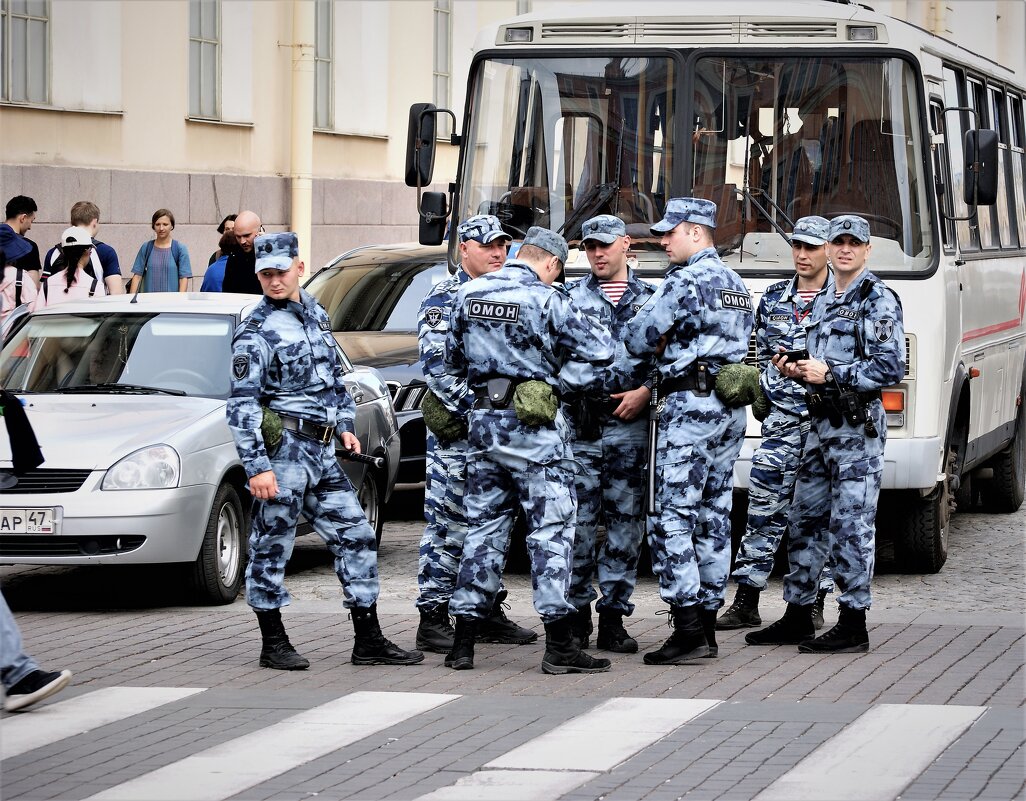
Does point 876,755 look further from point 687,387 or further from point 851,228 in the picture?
point 851,228

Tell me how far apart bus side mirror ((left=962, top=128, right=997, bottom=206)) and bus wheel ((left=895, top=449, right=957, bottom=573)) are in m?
1.51

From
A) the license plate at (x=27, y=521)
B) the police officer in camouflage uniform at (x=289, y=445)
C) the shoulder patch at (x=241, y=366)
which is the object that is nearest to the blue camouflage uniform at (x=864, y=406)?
the police officer in camouflage uniform at (x=289, y=445)

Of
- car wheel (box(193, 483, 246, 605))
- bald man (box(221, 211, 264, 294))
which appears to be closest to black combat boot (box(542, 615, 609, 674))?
car wheel (box(193, 483, 246, 605))

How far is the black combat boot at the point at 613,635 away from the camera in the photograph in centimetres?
852

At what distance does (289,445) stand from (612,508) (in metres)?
1.45

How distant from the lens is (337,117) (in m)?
24.7

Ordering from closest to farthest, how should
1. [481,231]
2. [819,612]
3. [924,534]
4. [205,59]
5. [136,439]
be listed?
[481,231]
[819,612]
[136,439]
[924,534]
[205,59]

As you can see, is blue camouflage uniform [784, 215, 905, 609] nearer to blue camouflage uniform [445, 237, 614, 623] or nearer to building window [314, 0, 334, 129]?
blue camouflage uniform [445, 237, 614, 623]

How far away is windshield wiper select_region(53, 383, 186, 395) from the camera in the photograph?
1030 centimetres

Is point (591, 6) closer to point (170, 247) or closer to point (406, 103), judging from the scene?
point (170, 247)

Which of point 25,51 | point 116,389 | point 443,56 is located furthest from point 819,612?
point 443,56

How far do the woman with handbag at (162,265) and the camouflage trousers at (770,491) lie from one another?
8.26 meters

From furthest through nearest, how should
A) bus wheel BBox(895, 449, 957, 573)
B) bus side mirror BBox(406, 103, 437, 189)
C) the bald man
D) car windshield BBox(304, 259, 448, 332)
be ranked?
car windshield BBox(304, 259, 448, 332)
the bald man
bus side mirror BBox(406, 103, 437, 189)
bus wheel BBox(895, 449, 957, 573)

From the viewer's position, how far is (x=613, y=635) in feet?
28.0
